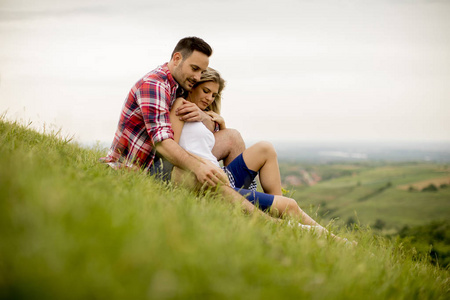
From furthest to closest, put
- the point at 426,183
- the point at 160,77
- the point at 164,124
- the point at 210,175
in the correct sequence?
1. the point at 426,183
2. the point at 160,77
3. the point at 164,124
4. the point at 210,175

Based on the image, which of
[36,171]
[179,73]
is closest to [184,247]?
[36,171]

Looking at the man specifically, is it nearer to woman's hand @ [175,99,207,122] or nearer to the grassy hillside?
woman's hand @ [175,99,207,122]

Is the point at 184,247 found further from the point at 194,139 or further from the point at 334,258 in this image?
the point at 194,139

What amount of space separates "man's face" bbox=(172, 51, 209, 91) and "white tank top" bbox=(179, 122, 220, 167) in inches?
32.9

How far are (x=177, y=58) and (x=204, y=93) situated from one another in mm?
752

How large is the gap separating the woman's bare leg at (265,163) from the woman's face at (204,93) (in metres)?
1.37

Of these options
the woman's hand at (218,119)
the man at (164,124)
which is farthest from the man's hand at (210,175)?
the woman's hand at (218,119)

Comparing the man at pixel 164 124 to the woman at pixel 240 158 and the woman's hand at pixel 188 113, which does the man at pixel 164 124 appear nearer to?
the woman's hand at pixel 188 113

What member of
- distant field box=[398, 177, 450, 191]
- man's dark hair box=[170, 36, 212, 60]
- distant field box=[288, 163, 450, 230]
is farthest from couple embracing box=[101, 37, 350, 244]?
distant field box=[398, 177, 450, 191]

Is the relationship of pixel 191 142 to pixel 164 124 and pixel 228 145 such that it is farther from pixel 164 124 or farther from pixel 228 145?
pixel 228 145

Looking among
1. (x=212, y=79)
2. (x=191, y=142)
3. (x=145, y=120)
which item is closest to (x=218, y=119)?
(x=212, y=79)

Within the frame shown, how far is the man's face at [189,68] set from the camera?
15.8 feet

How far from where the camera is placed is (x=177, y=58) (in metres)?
4.87

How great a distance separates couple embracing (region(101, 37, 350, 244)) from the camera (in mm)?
3891
